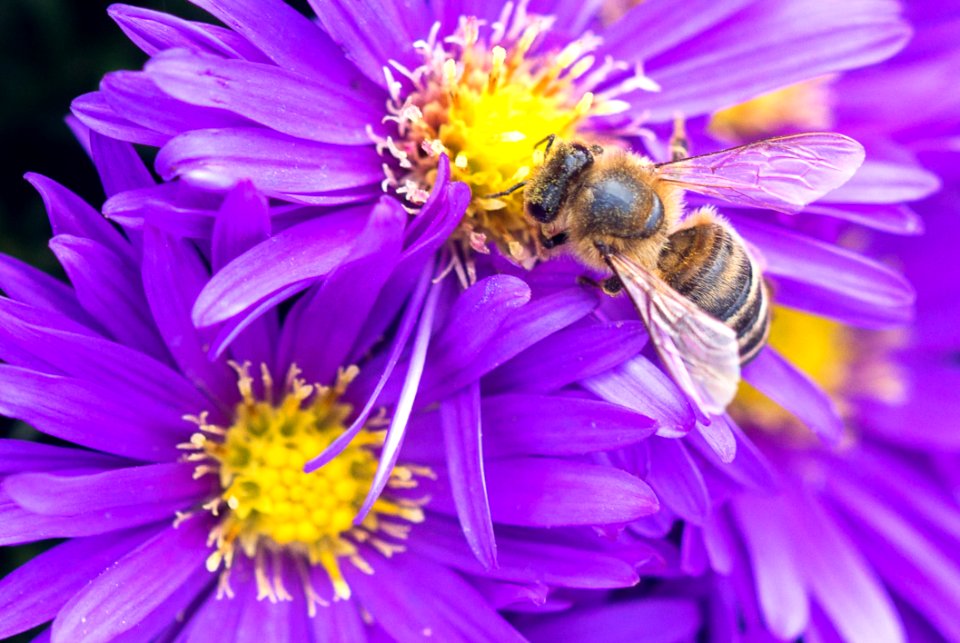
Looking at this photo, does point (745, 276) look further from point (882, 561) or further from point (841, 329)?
point (841, 329)

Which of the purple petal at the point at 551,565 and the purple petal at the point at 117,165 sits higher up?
the purple petal at the point at 117,165

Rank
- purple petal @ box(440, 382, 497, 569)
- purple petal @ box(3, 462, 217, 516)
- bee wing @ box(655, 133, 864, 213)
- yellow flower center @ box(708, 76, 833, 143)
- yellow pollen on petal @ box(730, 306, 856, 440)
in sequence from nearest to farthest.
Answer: purple petal @ box(3, 462, 217, 516)
purple petal @ box(440, 382, 497, 569)
bee wing @ box(655, 133, 864, 213)
yellow flower center @ box(708, 76, 833, 143)
yellow pollen on petal @ box(730, 306, 856, 440)

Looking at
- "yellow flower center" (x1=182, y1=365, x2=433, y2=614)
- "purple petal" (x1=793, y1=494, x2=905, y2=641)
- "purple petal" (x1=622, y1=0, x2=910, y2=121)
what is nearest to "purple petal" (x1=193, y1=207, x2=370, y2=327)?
"yellow flower center" (x1=182, y1=365, x2=433, y2=614)

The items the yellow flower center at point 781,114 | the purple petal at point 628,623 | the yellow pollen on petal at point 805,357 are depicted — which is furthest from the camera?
the yellow pollen on petal at point 805,357

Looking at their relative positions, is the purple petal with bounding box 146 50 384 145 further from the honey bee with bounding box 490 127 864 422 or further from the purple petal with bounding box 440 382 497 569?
the purple petal with bounding box 440 382 497 569

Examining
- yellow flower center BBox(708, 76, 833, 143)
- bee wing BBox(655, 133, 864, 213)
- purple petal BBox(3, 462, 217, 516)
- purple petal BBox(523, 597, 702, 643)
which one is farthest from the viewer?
yellow flower center BBox(708, 76, 833, 143)

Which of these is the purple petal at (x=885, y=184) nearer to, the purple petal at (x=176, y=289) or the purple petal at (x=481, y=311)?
the purple petal at (x=481, y=311)

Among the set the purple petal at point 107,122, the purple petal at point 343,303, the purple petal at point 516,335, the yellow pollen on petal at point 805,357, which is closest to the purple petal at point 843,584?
the yellow pollen on petal at point 805,357
